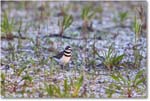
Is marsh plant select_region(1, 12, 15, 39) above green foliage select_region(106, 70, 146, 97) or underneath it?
above

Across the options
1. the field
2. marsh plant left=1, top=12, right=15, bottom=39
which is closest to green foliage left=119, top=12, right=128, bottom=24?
the field

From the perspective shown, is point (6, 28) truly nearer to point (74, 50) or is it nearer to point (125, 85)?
point (74, 50)

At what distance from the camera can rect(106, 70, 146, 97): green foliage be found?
12.6 feet

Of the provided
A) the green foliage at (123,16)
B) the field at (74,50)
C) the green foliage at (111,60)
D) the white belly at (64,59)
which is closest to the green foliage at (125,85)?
the field at (74,50)

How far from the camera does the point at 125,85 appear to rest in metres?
3.92

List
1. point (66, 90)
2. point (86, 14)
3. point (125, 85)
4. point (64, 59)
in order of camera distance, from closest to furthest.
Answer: point (66, 90), point (125, 85), point (64, 59), point (86, 14)

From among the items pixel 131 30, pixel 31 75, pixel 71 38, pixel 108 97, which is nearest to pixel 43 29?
pixel 71 38

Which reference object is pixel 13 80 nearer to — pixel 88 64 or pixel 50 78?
pixel 50 78

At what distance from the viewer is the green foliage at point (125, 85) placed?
12.6 feet

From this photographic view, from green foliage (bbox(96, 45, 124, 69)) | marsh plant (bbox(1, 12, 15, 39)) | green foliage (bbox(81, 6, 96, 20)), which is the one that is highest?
green foliage (bbox(81, 6, 96, 20))

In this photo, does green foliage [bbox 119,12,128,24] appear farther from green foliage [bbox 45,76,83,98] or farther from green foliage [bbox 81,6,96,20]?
green foliage [bbox 45,76,83,98]

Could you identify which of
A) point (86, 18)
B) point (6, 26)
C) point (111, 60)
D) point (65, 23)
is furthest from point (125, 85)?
point (86, 18)

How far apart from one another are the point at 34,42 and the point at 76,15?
0.91 m

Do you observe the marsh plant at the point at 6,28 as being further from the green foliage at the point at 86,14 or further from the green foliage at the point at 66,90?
the green foliage at the point at 66,90
